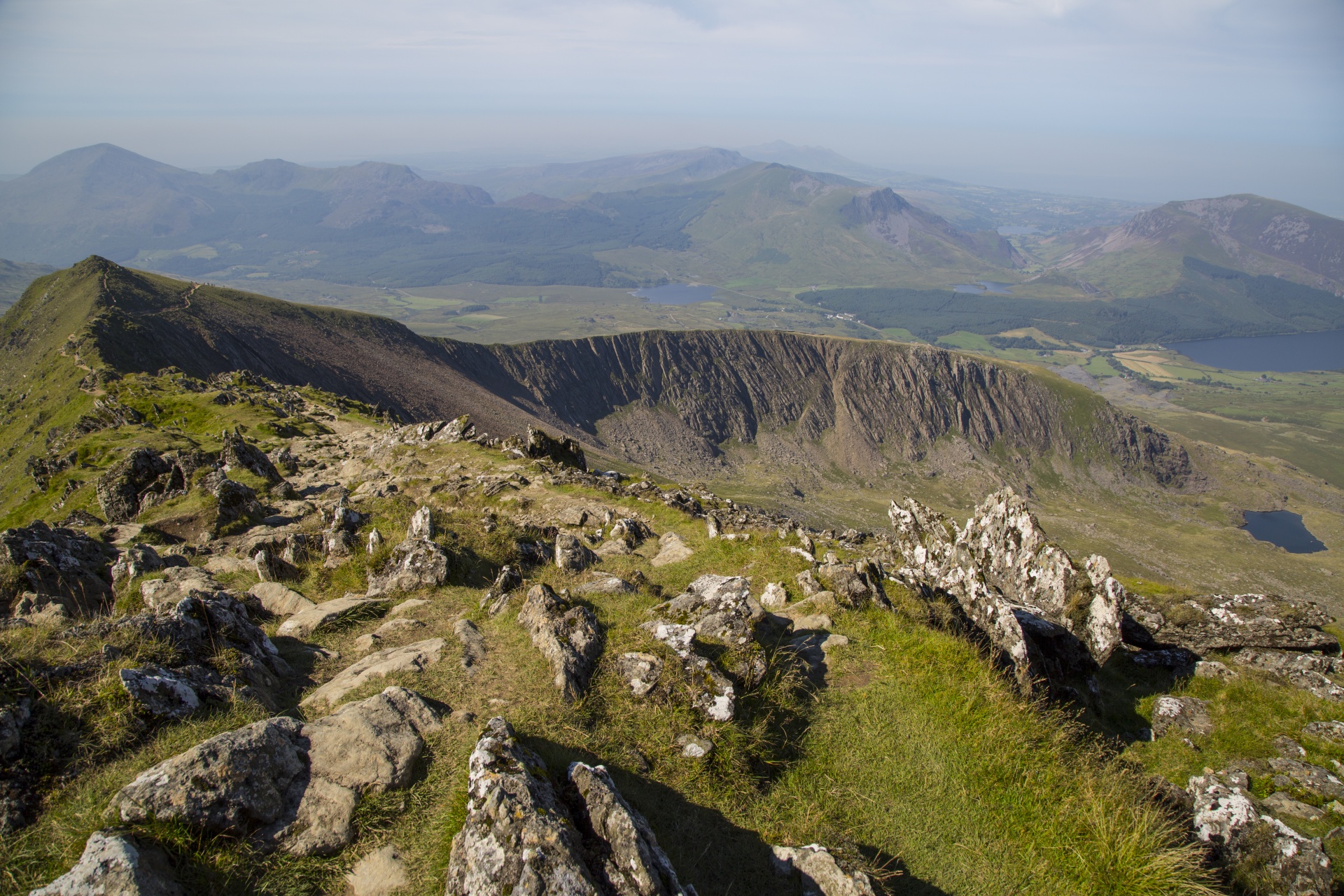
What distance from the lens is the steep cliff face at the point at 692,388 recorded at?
100 metres

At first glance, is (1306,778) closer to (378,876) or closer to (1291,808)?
(1291,808)

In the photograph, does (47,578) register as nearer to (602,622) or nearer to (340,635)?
(340,635)

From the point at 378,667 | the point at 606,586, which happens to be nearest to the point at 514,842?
the point at 378,667

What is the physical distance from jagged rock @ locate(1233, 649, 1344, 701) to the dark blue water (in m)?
178

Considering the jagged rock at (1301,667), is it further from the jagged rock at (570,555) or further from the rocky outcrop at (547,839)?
the rocky outcrop at (547,839)

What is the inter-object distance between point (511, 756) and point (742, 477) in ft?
464

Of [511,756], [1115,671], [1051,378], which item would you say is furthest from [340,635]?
[1051,378]

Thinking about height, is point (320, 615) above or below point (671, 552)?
above

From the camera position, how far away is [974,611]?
48.3 ft

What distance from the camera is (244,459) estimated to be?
85.4ft

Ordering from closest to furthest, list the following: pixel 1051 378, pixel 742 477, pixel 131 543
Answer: pixel 131 543 < pixel 742 477 < pixel 1051 378

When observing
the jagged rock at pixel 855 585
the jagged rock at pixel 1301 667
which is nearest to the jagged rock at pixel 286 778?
the jagged rock at pixel 855 585

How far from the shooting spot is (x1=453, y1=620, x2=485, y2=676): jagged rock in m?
10.5

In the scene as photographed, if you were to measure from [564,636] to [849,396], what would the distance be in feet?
565
